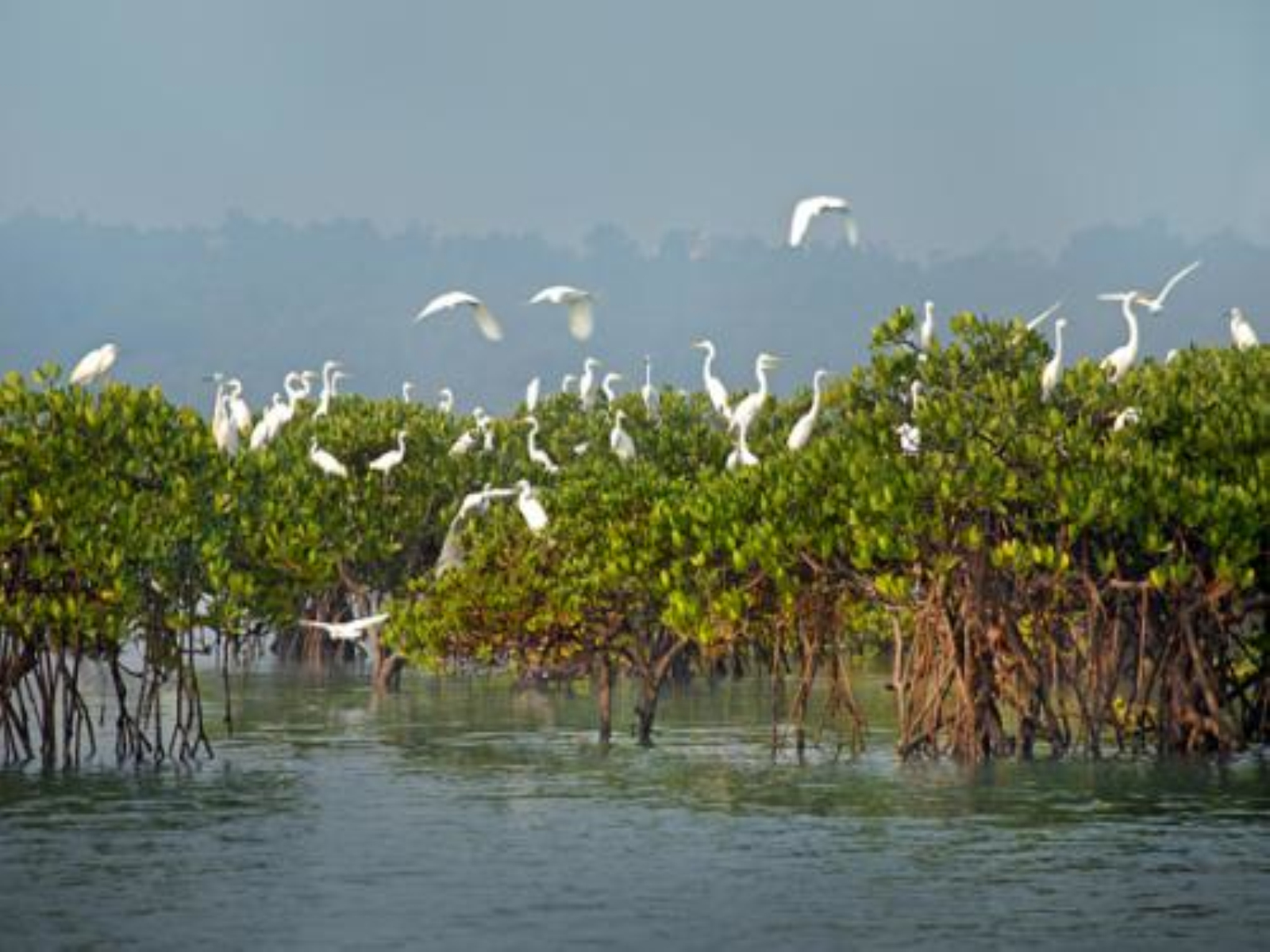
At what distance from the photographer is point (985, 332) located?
2542 centimetres

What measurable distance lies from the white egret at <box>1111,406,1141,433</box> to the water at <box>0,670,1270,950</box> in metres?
3.08

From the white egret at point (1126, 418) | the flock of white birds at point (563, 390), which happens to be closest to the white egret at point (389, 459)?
the flock of white birds at point (563, 390)

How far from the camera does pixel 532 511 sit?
28562 millimetres

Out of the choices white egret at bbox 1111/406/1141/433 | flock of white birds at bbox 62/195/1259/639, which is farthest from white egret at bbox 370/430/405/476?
white egret at bbox 1111/406/1141/433

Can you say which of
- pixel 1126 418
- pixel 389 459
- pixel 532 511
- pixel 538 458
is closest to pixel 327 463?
pixel 389 459

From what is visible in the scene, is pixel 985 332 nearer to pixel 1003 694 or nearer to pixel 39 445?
pixel 1003 694

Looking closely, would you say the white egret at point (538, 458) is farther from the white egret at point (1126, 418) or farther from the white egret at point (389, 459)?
the white egret at point (1126, 418)

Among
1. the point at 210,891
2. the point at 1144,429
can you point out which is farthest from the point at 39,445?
the point at 1144,429

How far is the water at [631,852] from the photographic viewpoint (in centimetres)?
1803

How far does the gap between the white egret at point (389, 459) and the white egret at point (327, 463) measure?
46cm

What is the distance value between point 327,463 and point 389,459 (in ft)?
3.00

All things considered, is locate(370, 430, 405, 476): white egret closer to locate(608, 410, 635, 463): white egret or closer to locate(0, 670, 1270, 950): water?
locate(608, 410, 635, 463): white egret

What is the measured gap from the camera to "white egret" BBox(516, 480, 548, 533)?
28.3m

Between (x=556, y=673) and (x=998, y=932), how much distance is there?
11.2 metres
